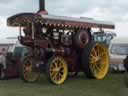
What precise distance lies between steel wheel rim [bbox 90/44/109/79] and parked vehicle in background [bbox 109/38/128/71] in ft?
8.32

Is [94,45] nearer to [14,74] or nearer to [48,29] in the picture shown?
[48,29]

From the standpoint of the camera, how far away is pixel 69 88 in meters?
15.9

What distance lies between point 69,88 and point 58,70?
4.80ft

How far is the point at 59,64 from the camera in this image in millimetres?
17422

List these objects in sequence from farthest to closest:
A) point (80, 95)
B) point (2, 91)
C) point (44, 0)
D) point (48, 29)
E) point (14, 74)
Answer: point (44, 0)
point (14, 74)
point (48, 29)
point (2, 91)
point (80, 95)

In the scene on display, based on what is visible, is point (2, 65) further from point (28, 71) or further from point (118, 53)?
point (118, 53)

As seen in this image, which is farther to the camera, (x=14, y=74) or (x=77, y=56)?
(x=14, y=74)

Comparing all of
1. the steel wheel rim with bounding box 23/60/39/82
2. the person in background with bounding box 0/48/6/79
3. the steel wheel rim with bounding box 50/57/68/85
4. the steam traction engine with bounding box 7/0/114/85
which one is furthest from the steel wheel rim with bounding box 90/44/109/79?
the person in background with bounding box 0/48/6/79

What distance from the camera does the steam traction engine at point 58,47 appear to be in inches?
681

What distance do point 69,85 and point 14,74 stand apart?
4029 millimetres

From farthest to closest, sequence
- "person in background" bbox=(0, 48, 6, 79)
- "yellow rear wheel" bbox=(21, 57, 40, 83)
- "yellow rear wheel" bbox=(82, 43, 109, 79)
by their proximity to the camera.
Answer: "person in background" bbox=(0, 48, 6, 79), "yellow rear wheel" bbox=(82, 43, 109, 79), "yellow rear wheel" bbox=(21, 57, 40, 83)

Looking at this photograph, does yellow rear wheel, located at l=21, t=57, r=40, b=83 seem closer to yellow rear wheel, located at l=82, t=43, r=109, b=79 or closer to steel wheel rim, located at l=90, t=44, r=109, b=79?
yellow rear wheel, located at l=82, t=43, r=109, b=79

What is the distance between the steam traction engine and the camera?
17.3 meters

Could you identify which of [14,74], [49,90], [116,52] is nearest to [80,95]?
[49,90]
